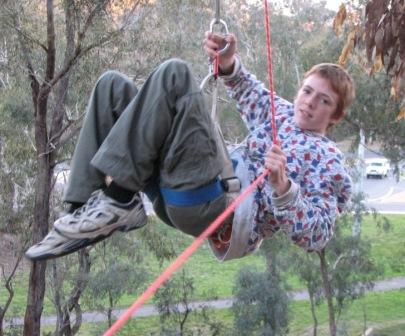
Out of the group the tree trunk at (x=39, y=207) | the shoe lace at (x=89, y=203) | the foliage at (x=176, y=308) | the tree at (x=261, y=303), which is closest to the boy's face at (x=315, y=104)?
the shoe lace at (x=89, y=203)

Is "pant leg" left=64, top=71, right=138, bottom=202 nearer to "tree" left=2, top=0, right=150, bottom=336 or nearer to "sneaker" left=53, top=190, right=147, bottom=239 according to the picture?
"sneaker" left=53, top=190, right=147, bottom=239

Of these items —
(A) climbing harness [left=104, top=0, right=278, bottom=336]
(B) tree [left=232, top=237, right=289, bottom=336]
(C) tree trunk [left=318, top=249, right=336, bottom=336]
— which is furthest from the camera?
(C) tree trunk [left=318, top=249, right=336, bottom=336]

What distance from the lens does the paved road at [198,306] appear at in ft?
33.8

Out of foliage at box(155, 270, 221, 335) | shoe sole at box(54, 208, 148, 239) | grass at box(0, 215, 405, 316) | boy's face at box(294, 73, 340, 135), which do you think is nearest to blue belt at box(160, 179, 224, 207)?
shoe sole at box(54, 208, 148, 239)

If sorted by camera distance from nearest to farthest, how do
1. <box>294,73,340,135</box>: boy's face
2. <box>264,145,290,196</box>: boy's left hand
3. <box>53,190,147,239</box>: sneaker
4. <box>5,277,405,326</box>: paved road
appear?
1. <box>264,145,290,196</box>: boy's left hand
2. <box>53,190,147,239</box>: sneaker
3. <box>294,73,340,135</box>: boy's face
4. <box>5,277,405,326</box>: paved road

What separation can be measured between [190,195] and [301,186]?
293 millimetres

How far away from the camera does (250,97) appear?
2.05 meters

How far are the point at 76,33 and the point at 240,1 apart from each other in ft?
15.2

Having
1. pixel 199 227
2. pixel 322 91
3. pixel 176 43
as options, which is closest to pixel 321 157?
pixel 322 91

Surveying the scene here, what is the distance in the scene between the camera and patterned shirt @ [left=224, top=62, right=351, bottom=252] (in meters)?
1.66

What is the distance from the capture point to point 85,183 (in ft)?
5.57

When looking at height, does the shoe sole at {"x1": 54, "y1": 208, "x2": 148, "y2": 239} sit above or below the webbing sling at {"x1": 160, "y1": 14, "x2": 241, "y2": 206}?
below

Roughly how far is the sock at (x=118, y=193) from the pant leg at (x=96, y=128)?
45 millimetres

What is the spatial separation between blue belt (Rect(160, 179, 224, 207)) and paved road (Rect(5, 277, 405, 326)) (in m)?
8.20
